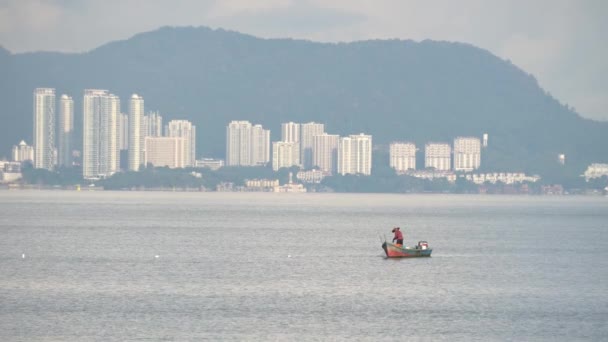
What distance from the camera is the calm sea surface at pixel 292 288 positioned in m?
45.8

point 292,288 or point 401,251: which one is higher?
point 401,251

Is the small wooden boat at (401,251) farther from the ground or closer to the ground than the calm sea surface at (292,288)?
farther from the ground

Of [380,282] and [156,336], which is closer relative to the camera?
[156,336]

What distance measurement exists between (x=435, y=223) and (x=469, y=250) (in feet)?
178

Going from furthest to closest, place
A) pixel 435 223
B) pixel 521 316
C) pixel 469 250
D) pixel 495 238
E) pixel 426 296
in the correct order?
pixel 435 223 → pixel 495 238 → pixel 469 250 → pixel 426 296 → pixel 521 316

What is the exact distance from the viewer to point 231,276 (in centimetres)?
6494

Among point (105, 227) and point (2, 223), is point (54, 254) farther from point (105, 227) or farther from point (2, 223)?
point (2, 223)

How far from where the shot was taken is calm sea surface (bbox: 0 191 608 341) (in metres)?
45.8

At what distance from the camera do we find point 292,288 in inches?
2318

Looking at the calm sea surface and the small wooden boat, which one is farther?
the small wooden boat

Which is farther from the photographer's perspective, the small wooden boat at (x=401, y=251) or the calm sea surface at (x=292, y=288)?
the small wooden boat at (x=401, y=251)


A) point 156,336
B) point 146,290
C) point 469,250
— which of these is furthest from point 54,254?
point 156,336

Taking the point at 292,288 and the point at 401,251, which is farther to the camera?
the point at 401,251

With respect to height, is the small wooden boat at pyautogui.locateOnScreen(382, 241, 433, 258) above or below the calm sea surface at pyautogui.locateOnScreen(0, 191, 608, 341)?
above
